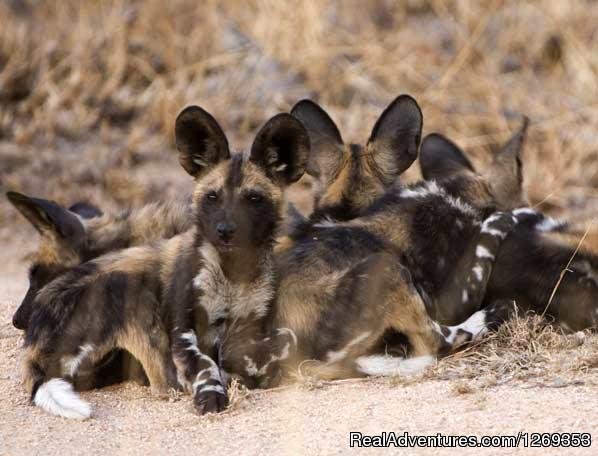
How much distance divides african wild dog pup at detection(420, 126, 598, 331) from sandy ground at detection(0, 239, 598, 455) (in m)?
0.68

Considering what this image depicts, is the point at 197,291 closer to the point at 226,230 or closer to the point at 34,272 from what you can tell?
the point at 226,230

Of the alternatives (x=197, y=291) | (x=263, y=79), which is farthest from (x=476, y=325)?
(x=263, y=79)

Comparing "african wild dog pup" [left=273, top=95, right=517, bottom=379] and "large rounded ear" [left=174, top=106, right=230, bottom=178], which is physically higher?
"large rounded ear" [left=174, top=106, right=230, bottom=178]

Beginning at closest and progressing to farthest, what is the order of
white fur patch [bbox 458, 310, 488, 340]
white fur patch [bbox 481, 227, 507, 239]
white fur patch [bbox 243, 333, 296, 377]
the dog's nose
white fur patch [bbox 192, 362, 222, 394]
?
white fur patch [bbox 192, 362, 222, 394] → the dog's nose → white fur patch [bbox 243, 333, 296, 377] → white fur patch [bbox 458, 310, 488, 340] → white fur patch [bbox 481, 227, 507, 239]

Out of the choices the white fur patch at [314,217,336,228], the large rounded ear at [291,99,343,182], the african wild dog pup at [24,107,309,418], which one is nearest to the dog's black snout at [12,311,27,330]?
the african wild dog pup at [24,107,309,418]

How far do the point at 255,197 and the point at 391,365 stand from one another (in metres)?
0.78

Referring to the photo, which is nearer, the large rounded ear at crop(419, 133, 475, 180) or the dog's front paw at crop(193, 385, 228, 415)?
the dog's front paw at crop(193, 385, 228, 415)

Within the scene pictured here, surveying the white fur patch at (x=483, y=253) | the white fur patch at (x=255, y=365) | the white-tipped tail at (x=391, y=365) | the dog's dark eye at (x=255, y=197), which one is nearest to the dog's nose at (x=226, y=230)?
the dog's dark eye at (x=255, y=197)

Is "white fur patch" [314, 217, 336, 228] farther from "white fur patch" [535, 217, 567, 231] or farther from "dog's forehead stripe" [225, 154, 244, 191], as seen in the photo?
"white fur patch" [535, 217, 567, 231]

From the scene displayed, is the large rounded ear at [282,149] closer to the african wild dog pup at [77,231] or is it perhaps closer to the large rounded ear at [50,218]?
the african wild dog pup at [77,231]

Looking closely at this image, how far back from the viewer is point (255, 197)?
378 centimetres

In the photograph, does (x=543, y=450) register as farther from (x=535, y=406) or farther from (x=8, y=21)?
(x=8, y=21)

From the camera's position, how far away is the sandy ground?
3.04 meters

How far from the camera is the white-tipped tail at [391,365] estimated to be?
377 centimetres
